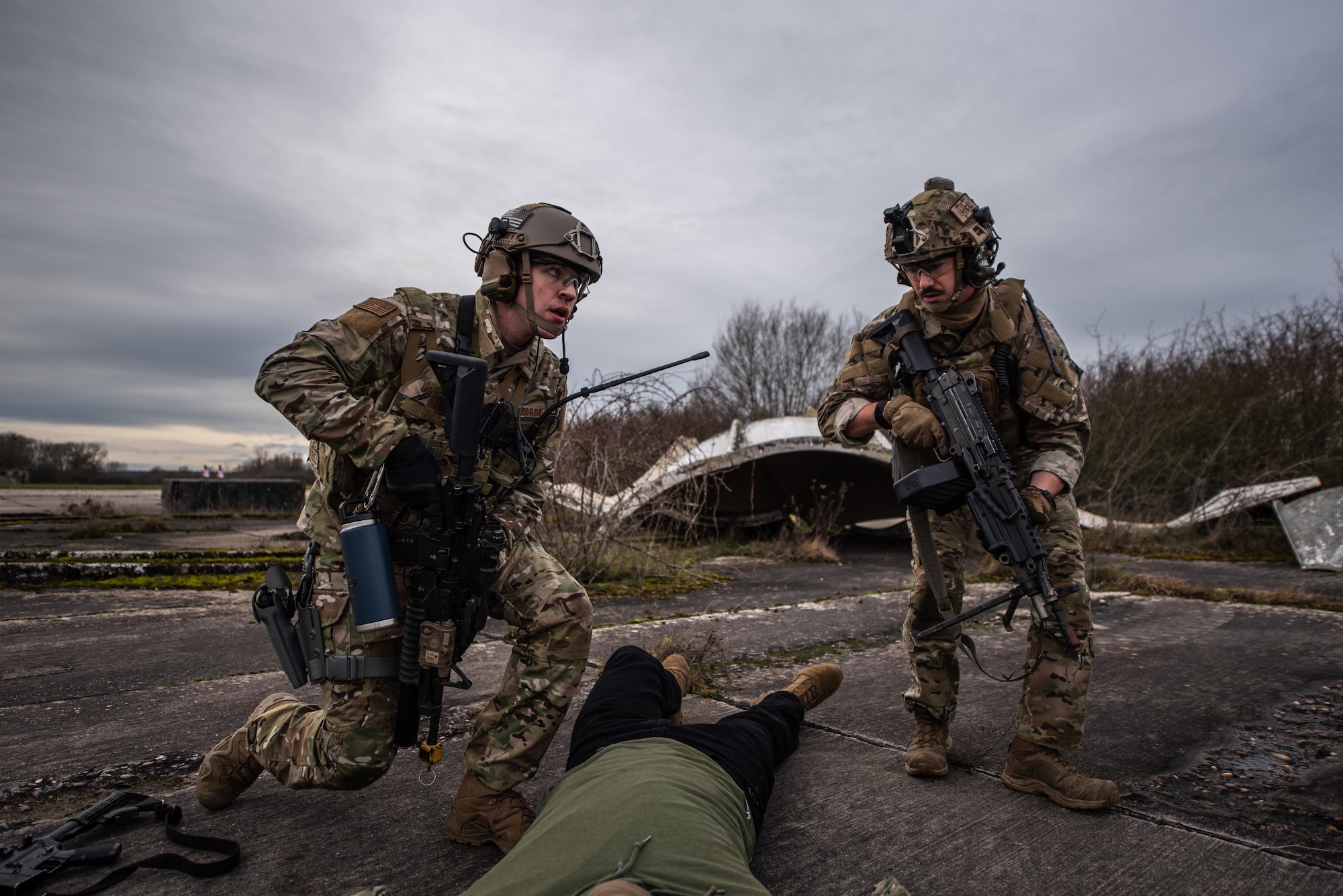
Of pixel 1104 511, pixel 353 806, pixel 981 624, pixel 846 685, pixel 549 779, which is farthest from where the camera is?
pixel 1104 511

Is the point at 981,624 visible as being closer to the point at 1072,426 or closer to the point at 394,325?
the point at 1072,426

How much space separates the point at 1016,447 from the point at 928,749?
1150 mm

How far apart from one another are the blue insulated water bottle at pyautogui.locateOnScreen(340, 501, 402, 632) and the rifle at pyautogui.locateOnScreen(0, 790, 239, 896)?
0.63 metres

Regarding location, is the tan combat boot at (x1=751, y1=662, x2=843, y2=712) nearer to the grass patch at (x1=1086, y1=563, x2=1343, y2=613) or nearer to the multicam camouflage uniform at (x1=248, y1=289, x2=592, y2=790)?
the multicam camouflage uniform at (x1=248, y1=289, x2=592, y2=790)

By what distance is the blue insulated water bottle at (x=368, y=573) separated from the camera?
6.40ft

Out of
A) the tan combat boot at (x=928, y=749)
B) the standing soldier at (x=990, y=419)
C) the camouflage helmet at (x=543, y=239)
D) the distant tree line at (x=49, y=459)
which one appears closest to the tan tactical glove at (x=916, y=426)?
the standing soldier at (x=990, y=419)

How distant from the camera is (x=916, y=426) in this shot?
2.52 metres

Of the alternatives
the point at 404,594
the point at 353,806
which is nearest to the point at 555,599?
the point at 404,594

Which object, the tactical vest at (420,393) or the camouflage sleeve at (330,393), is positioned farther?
the tactical vest at (420,393)

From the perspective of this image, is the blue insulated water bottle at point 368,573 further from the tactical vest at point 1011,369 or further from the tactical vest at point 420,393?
the tactical vest at point 1011,369

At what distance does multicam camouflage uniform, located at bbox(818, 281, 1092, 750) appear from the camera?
96.7 inches

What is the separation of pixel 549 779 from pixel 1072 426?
7.28 feet

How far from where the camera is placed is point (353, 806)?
7.11 ft

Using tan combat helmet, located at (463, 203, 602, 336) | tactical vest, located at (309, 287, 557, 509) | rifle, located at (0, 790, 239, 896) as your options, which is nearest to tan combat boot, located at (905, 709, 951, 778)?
tactical vest, located at (309, 287, 557, 509)
